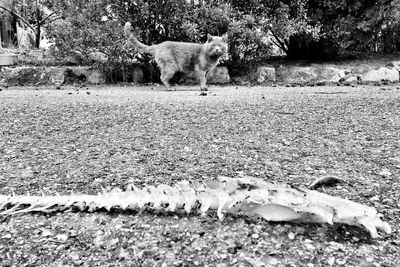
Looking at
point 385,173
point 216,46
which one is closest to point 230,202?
point 385,173

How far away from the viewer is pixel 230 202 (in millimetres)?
1485

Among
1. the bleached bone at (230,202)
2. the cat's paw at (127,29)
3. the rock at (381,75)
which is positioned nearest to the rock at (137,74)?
the cat's paw at (127,29)

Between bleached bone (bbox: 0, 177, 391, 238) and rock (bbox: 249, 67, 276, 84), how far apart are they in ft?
20.7

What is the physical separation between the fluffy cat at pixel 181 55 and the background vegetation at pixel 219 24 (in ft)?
2.00

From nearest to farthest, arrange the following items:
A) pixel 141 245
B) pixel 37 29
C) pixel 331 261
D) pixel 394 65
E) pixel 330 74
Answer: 1. pixel 331 261
2. pixel 141 245
3. pixel 330 74
4. pixel 394 65
5. pixel 37 29

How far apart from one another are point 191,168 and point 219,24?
6.00 metres

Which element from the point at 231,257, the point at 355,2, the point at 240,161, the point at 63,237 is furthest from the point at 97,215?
the point at 355,2

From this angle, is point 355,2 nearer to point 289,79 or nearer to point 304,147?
point 289,79

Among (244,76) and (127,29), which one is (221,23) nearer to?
(244,76)

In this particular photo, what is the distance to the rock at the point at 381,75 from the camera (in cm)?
766

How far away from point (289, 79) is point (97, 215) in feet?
22.7

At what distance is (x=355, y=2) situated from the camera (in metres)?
8.02

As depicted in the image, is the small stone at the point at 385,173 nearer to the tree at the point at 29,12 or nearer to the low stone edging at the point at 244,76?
the low stone edging at the point at 244,76

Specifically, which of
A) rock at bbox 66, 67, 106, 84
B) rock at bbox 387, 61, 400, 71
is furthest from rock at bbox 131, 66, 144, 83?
rock at bbox 387, 61, 400, 71
